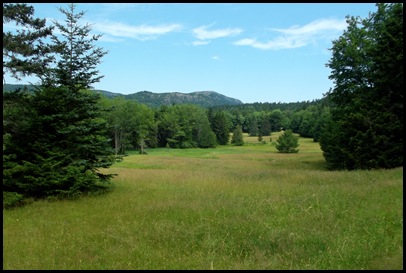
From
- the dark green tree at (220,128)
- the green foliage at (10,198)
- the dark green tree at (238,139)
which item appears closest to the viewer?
the green foliage at (10,198)

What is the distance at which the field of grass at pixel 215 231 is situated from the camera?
19.1 feet

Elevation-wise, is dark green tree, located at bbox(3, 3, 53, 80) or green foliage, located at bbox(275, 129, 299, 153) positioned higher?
dark green tree, located at bbox(3, 3, 53, 80)

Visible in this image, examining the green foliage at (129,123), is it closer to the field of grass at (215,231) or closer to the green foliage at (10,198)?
the green foliage at (10,198)

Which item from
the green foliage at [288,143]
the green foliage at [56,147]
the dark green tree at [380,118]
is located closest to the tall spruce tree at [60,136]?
the green foliage at [56,147]

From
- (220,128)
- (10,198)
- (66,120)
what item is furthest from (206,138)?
(10,198)

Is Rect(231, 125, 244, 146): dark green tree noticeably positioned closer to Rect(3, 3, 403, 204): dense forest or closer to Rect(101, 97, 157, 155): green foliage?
Rect(101, 97, 157, 155): green foliage

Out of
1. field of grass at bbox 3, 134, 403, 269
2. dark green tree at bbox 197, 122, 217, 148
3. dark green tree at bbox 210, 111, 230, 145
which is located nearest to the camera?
field of grass at bbox 3, 134, 403, 269

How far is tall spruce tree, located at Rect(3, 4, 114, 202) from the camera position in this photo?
11.6 meters

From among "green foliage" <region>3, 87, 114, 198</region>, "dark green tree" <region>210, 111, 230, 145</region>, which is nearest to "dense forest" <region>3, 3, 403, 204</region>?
"green foliage" <region>3, 87, 114, 198</region>

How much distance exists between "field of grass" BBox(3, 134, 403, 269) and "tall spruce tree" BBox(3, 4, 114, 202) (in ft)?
3.36

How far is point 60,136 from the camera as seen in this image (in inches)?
500

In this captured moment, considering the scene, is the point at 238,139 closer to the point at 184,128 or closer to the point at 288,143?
the point at 184,128

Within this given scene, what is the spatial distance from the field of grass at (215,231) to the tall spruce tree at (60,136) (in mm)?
1024

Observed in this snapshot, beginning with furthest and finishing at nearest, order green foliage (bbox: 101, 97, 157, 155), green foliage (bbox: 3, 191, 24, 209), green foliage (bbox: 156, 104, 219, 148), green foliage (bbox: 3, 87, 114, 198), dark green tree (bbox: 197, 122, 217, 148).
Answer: green foliage (bbox: 156, 104, 219, 148) → dark green tree (bbox: 197, 122, 217, 148) → green foliage (bbox: 101, 97, 157, 155) → green foliage (bbox: 3, 87, 114, 198) → green foliage (bbox: 3, 191, 24, 209)
